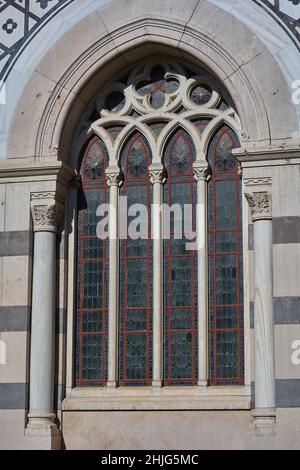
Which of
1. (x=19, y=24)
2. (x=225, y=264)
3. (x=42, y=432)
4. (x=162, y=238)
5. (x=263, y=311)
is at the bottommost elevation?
(x=42, y=432)

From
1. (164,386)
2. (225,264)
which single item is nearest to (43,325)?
(164,386)

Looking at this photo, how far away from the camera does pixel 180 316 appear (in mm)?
14844

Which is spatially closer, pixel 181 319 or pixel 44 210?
pixel 181 319

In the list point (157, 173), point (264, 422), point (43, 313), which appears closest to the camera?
point (264, 422)

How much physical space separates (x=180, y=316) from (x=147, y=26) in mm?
4299

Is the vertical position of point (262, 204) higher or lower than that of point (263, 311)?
higher

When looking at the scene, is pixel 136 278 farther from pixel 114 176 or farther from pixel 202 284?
pixel 114 176

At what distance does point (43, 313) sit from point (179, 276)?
204 cm

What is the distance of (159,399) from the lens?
1451cm

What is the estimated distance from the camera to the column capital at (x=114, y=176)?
50.6ft

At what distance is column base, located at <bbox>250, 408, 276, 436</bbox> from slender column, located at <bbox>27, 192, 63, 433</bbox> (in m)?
2.86

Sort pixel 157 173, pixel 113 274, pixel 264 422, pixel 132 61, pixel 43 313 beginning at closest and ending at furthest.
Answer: pixel 264 422, pixel 43 313, pixel 113 274, pixel 157 173, pixel 132 61
